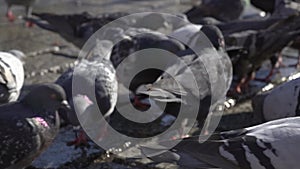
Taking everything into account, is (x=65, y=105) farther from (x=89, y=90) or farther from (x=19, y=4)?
(x=19, y=4)

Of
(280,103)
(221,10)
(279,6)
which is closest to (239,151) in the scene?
(280,103)

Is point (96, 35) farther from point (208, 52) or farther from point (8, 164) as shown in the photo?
point (8, 164)

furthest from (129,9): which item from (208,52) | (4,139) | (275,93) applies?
(4,139)

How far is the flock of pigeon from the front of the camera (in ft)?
10.7

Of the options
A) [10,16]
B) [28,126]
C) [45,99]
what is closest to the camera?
[28,126]

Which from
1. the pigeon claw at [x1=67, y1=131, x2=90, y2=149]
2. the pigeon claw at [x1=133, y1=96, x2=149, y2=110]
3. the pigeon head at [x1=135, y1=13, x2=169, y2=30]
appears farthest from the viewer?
the pigeon head at [x1=135, y1=13, x2=169, y2=30]

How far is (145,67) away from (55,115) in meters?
1.47

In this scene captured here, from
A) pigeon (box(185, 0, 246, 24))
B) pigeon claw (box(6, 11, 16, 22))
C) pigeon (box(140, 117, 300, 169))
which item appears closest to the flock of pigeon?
pigeon (box(140, 117, 300, 169))

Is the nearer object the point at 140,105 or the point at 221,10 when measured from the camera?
the point at 140,105

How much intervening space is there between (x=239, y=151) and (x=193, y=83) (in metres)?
1.21

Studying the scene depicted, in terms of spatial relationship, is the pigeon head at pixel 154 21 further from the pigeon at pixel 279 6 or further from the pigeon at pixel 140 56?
the pigeon at pixel 279 6

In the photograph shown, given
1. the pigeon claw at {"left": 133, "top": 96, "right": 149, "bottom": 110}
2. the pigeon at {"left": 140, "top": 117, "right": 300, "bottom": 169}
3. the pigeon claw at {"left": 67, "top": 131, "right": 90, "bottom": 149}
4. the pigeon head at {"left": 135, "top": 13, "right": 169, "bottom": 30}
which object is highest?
the pigeon at {"left": 140, "top": 117, "right": 300, "bottom": 169}

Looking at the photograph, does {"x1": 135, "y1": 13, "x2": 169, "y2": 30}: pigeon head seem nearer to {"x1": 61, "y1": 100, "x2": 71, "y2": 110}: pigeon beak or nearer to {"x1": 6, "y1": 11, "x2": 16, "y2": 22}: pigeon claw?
{"x1": 61, "y1": 100, "x2": 71, "y2": 110}: pigeon beak

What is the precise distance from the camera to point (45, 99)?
3.99 metres
